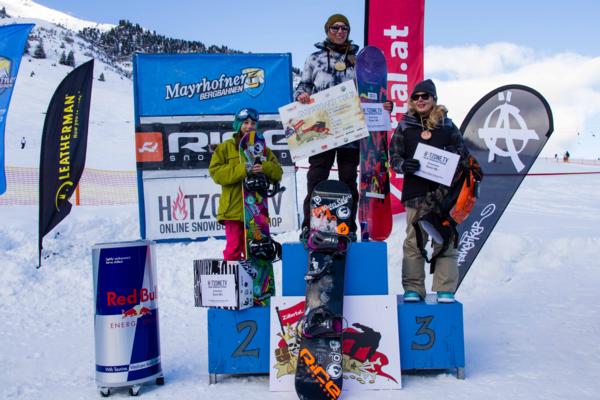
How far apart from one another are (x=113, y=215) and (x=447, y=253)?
699 centimetres

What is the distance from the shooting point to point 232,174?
14.0 feet

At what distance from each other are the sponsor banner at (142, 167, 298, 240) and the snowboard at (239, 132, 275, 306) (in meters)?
4.32

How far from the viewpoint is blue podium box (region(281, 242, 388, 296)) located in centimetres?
382

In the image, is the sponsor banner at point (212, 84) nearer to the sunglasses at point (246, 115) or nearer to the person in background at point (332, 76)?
the person in background at point (332, 76)

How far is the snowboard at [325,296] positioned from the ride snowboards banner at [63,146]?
203 inches

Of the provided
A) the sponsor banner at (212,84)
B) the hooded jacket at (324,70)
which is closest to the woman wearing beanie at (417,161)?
the hooded jacket at (324,70)

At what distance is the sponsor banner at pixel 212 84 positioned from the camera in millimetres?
8828

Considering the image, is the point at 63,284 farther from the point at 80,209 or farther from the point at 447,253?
the point at 447,253

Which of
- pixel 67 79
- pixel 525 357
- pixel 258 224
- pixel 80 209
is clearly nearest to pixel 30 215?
pixel 80 209

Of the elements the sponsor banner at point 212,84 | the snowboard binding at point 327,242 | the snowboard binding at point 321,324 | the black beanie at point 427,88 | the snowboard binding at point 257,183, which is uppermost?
the sponsor banner at point 212,84

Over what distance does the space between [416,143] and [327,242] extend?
3.40 feet

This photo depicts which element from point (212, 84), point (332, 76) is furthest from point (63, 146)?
point (332, 76)

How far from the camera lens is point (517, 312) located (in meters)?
5.45

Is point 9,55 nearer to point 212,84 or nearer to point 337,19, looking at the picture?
point 212,84
